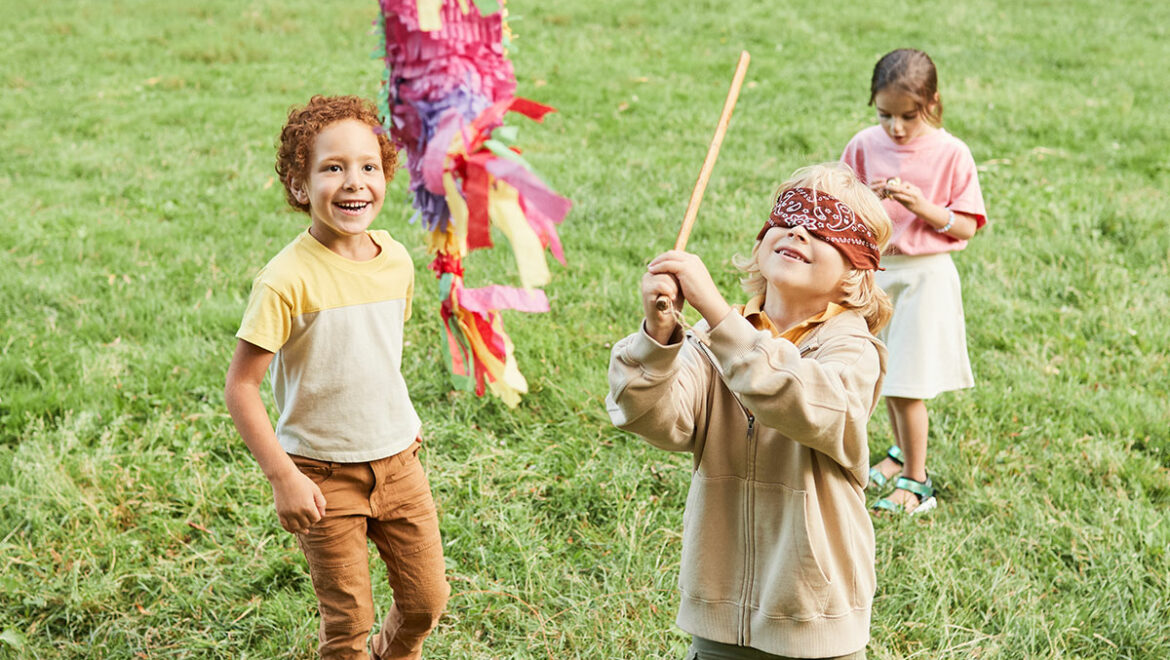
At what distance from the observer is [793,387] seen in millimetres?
1405

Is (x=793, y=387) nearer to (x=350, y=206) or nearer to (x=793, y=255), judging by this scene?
(x=793, y=255)

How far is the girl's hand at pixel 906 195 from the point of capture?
8.90 ft

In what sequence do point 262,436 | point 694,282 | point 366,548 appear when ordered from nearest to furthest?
point 694,282 → point 262,436 → point 366,548

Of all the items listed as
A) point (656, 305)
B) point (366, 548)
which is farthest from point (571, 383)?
point (656, 305)

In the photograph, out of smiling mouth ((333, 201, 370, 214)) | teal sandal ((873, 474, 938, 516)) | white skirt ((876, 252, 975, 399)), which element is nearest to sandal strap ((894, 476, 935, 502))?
Answer: teal sandal ((873, 474, 938, 516))

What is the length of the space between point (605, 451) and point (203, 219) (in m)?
3.12

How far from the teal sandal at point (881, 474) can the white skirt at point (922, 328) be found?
0.95ft

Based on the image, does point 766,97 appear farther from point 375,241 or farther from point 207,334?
point 375,241

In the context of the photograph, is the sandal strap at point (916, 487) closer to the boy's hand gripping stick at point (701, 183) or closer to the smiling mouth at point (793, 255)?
the smiling mouth at point (793, 255)

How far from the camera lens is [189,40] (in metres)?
9.44

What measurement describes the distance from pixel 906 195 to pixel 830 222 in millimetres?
1223

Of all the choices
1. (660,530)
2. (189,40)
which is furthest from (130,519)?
(189,40)

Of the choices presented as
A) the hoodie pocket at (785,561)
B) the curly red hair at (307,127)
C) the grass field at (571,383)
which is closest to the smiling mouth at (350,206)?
the curly red hair at (307,127)

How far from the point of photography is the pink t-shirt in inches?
115
